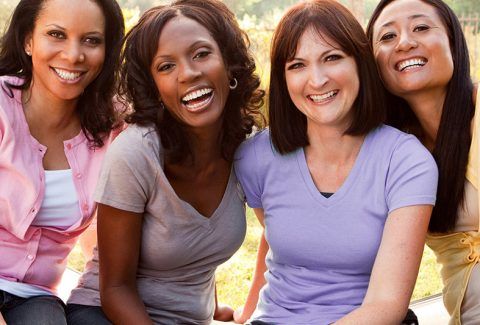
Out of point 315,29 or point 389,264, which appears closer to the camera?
point 389,264

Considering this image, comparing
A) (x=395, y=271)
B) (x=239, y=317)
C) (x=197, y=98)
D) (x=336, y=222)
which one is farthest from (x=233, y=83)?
(x=239, y=317)

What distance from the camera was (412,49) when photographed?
248 centimetres

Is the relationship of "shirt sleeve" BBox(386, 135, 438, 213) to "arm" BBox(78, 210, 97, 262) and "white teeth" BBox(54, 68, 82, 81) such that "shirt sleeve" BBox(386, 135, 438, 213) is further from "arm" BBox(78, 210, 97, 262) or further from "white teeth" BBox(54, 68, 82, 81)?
"arm" BBox(78, 210, 97, 262)

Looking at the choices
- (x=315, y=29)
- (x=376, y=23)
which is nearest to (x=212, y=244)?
(x=315, y=29)

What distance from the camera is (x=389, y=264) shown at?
2178 millimetres

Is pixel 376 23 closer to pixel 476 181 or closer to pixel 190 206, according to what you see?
pixel 476 181

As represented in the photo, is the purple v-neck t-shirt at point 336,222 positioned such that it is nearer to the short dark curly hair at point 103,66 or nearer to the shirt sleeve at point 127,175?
the shirt sleeve at point 127,175

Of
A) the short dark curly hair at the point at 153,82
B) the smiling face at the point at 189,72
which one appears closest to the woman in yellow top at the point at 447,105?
the short dark curly hair at the point at 153,82

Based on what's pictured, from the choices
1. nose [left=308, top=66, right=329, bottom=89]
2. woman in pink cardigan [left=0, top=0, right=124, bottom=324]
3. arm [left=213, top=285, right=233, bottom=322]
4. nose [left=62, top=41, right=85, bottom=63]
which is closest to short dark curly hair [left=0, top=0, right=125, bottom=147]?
woman in pink cardigan [left=0, top=0, right=124, bottom=324]

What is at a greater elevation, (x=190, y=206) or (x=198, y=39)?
(x=198, y=39)

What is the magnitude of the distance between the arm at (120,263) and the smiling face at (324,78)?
677 millimetres

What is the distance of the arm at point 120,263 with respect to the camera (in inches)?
91.8

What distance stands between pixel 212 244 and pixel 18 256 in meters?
0.70

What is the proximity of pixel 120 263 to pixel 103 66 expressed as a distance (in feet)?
2.64
